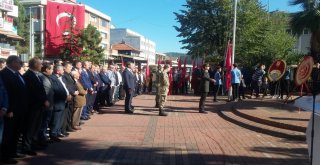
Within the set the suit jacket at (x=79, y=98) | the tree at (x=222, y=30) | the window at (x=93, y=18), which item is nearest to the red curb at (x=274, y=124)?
the suit jacket at (x=79, y=98)

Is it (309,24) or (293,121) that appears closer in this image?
(293,121)

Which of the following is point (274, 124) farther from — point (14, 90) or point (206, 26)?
point (206, 26)

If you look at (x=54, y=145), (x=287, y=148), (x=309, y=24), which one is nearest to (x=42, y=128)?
(x=54, y=145)

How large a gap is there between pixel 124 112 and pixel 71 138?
545 cm

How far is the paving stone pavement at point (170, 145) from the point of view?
24.6ft

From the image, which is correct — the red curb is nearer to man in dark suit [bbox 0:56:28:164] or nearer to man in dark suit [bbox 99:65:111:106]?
man in dark suit [bbox 99:65:111:106]

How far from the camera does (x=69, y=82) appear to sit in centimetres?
976

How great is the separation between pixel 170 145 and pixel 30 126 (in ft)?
9.55

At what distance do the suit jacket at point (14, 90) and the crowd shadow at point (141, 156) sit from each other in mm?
962

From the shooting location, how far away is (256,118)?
12.1m

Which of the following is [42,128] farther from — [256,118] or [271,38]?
[271,38]

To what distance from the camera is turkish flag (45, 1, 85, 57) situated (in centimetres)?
2311

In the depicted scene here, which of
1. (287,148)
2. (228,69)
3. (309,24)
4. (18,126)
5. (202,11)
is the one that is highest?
(202,11)

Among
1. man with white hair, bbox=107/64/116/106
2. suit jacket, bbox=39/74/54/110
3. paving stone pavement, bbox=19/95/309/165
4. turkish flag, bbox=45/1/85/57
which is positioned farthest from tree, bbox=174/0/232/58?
suit jacket, bbox=39/74/54/110
